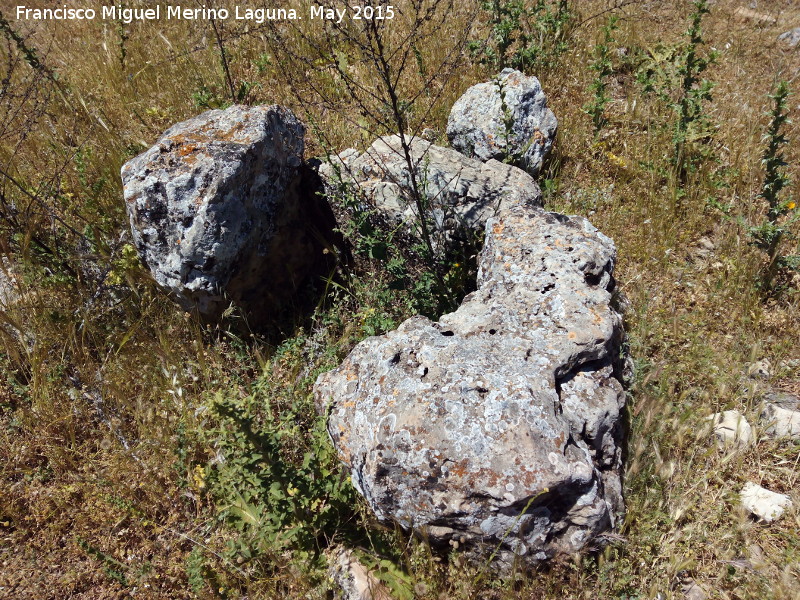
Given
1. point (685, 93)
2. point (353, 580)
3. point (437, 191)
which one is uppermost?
point (685, 93)

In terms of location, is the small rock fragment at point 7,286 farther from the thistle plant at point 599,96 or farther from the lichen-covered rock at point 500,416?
the thistle plant at point 599,96

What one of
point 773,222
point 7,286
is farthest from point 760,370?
point 7,286

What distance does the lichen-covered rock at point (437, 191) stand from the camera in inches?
151

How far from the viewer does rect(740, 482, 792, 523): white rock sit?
9.44 ft

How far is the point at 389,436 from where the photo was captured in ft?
8.16

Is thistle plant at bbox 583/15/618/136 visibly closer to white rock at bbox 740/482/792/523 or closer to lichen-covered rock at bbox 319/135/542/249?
lichen-covered rock at bbox 319/135/542/249

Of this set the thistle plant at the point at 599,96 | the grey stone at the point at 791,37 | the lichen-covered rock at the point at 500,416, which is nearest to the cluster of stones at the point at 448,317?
the lichen-covered rock at the point at 500,416

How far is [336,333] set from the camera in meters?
3.98

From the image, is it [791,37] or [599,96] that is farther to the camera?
A: [791,37]

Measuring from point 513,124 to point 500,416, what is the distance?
9.62ft

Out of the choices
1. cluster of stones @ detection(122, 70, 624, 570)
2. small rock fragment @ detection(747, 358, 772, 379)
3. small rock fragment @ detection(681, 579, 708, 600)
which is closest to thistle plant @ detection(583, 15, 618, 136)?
cluster of stones @ detection(122, 70, 624, 570)

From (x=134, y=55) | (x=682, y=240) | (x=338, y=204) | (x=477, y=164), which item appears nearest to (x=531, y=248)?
(x=477, y=164)

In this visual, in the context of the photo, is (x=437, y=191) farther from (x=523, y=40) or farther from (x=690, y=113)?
(x=523, y=40)

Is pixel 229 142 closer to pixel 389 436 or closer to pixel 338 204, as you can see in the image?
pixel 338 204
